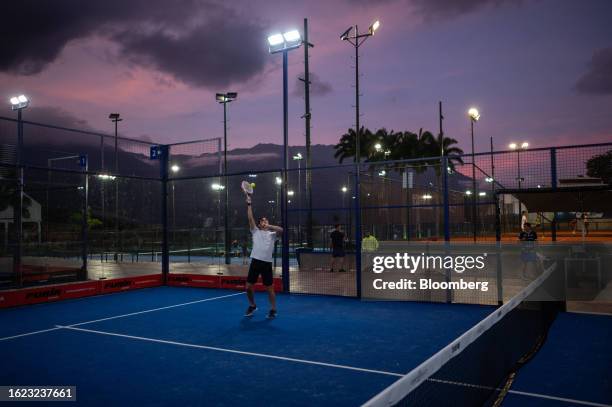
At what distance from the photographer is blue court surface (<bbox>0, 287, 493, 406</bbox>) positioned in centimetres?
607

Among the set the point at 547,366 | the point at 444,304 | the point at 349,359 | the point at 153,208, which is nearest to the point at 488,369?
the point at 547,366

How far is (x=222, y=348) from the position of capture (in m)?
8.09

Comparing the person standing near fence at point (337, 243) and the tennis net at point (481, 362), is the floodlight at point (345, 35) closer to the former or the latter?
the person standing near fence at point (337, 243)

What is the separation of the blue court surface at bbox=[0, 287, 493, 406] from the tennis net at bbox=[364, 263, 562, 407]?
50.4 inches

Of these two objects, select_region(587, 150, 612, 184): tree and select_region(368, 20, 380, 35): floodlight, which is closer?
select_region(587, 150, 612, 184): tree

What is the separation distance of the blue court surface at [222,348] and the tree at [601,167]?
157 inches

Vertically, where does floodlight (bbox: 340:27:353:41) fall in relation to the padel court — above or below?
above

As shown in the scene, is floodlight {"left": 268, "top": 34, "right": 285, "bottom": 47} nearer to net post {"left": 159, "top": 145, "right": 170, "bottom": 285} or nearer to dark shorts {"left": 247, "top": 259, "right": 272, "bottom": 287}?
net post {"left": 159, "top": 145, "right": 170, "bottom": 285}

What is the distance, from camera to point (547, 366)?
6883 millimetres

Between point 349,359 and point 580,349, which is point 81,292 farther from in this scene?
point 580,349

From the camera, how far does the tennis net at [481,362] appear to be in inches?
143

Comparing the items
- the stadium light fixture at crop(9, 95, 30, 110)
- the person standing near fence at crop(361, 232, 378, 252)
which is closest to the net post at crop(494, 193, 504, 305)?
the person standing near fence at crop(361, 232, 378, 252)

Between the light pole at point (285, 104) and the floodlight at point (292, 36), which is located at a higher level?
the floodlight at point (292, 36)

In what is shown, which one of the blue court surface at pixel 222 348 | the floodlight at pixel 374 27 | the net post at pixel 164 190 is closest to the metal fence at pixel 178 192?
the net post at pixel 164 190
